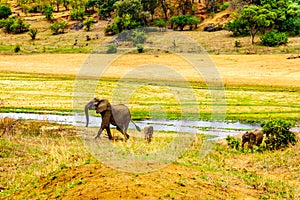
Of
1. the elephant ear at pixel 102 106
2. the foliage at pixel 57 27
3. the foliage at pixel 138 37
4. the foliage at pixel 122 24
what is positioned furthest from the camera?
the foliage at pixel 57 27

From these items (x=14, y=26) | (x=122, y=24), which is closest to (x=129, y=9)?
(x=122, y=24)

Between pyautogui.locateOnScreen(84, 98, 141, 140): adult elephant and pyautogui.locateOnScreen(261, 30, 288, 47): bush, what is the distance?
5700 centimetres

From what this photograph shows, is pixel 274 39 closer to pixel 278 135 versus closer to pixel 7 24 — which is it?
pixel 7 24

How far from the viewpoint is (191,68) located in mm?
61094

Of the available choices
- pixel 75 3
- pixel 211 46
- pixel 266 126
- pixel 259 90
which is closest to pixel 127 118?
pixel 266 126

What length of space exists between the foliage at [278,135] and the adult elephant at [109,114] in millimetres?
6608

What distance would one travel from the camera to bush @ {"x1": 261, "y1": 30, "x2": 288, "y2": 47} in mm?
74000

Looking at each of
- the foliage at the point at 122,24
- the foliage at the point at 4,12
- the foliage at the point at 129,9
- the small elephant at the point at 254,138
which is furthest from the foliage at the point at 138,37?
the small elephant at the point at 254,138

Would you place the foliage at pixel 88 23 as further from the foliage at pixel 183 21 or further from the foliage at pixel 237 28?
the foliage at pixel 237 28

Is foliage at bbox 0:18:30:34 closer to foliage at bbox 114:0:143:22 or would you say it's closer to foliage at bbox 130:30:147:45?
foliage at bbox 114:0:143:22

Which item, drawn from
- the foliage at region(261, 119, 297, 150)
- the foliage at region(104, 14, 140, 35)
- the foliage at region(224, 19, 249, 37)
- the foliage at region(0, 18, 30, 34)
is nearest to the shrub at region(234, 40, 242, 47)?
the foliage at region(224, 19, 249, 37)

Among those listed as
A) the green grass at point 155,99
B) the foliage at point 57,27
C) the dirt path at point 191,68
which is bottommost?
the dirt path at point 191,68

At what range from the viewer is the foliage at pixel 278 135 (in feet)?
70.0

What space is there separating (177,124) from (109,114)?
12195 mm
